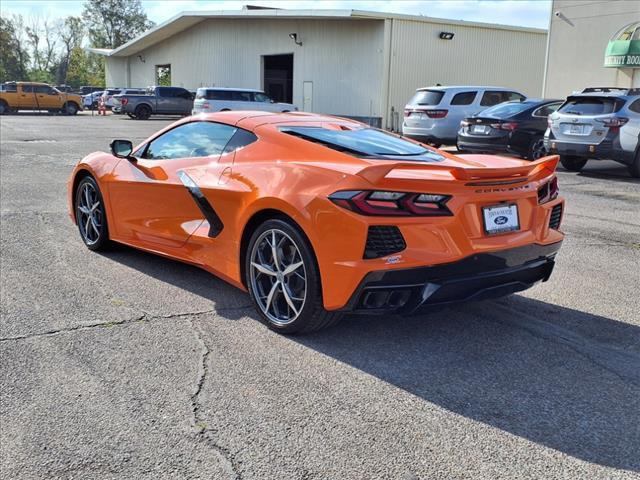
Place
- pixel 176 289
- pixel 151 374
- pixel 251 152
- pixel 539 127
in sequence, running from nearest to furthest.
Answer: pixel 151 374, pixel 251 152, pixel 176 289, pixel 539 127

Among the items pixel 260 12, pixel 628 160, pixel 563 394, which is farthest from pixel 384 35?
pixel 563 394

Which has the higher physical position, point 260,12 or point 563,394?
point 260,12

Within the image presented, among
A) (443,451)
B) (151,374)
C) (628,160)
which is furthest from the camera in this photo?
(628,160)

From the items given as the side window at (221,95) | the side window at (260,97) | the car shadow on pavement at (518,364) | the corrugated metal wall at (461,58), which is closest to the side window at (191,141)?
the car shadow on pavement at (518,364)

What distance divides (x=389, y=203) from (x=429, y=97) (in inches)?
569

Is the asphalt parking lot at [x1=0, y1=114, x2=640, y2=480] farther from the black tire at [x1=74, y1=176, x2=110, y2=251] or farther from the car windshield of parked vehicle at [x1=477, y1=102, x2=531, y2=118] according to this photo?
the car windshield of parked vehicle at [x1=477, y1=102, x2=531, y2=118]

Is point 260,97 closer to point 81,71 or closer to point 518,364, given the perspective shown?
point 518,364

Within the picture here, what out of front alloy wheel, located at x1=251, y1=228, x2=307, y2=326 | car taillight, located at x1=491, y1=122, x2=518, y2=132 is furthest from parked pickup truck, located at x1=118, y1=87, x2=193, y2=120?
front alloy wheel, located at x1=251, y1=228, x2=307, y2=326

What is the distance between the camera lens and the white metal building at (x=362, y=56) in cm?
2728

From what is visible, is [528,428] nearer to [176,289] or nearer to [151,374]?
[151,374]

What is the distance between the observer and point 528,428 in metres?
3.11

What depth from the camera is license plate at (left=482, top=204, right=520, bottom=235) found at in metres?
3.87

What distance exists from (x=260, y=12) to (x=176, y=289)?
95.3 ft

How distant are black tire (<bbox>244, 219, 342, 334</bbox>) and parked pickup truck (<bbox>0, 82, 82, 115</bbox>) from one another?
130 feet
